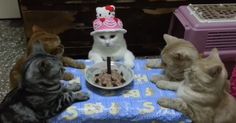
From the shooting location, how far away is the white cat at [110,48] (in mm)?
1405

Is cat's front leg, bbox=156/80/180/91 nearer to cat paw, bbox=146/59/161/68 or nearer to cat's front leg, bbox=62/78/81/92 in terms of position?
cat paw, bbox=146/59/161/68

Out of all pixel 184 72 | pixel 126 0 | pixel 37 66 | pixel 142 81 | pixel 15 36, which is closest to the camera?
pixel 37 66

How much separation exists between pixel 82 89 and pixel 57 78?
18 cm

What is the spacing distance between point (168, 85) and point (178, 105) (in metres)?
0.13

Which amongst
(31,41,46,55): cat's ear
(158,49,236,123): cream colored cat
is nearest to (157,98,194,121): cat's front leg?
(158,49,236,123): cream colored cat

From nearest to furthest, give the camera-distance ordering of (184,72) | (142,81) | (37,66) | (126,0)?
1. (37,66)
2. (184,72)
3. (142,81)
4. (126,0)

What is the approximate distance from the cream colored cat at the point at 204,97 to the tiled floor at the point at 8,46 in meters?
0.98

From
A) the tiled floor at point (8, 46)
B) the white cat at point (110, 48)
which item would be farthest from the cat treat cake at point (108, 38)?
the tiled floor at point (8, 46)

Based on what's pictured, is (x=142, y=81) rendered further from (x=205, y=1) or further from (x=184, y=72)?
(x=205, y=1)

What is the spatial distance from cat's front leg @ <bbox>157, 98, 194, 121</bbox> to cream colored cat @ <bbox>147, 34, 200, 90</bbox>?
0.34 feet

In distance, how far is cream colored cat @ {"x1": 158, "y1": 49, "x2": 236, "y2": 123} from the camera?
46.9 inches

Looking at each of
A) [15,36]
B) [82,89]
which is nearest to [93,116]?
[82,89]

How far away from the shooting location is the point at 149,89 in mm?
1354

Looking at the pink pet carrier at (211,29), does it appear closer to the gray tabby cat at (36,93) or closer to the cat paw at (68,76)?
the cat paw at (68,76)
